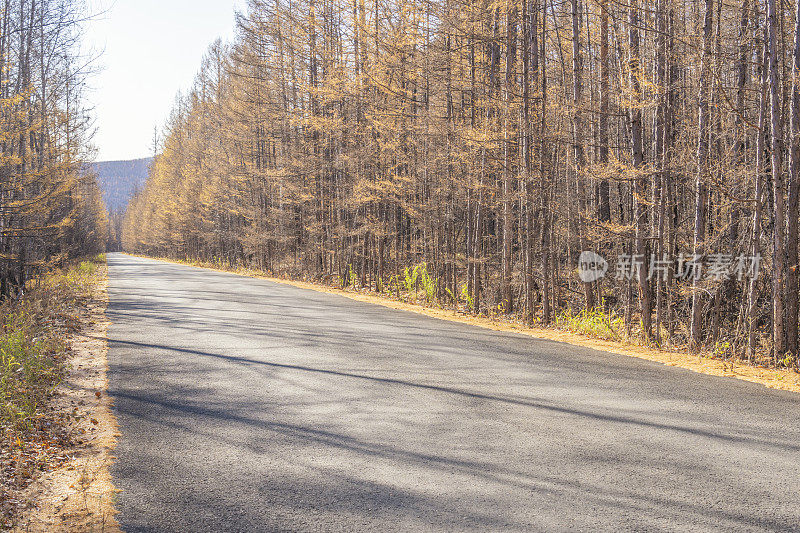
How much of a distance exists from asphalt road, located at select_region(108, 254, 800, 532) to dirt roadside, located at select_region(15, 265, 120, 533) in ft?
0.52

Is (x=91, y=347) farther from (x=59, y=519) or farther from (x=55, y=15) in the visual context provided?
(x=55, y=15)

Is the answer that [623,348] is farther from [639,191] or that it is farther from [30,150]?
[30,150]

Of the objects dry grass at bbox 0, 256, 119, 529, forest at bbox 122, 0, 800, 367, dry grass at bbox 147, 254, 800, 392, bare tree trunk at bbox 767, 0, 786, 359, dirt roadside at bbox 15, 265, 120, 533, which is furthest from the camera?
forest at bbox 122, 0, 800, 367

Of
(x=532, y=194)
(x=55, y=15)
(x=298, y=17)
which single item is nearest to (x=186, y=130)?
(x=298, y=17)

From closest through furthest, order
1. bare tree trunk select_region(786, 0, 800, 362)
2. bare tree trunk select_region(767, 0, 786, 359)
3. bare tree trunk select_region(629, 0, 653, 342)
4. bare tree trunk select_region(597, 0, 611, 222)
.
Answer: bare tree trunk select_region(767, 0, 786, 359), bare tree trunk select_region(786, 0, 800, 362), bare tree trunk select_region(629, 0, 653, 342), bare tree trunk select_region(597, 0, 611, 222)

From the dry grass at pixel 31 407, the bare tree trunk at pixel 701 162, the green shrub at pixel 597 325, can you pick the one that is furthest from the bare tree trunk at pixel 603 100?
the dry grass at pixel 31 407

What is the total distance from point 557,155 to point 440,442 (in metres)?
14.1

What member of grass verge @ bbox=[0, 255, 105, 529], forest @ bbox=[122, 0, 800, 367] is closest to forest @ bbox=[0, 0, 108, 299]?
grass verge @ bbox=[0, 255, 105, 529]

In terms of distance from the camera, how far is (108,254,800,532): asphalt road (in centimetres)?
377

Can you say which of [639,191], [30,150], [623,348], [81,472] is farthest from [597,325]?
[30,150]

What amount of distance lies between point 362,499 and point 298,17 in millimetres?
27515

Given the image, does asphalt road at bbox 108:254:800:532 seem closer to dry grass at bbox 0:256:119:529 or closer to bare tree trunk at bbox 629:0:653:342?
dry grass at bbox 0:256:119:529

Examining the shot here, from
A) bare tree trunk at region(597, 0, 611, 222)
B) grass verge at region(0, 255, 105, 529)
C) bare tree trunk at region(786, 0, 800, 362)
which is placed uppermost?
bare tree trunk at region(597, 0, 611, 222)

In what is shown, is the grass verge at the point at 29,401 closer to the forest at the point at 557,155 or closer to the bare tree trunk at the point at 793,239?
the forest at the point at 557,155
